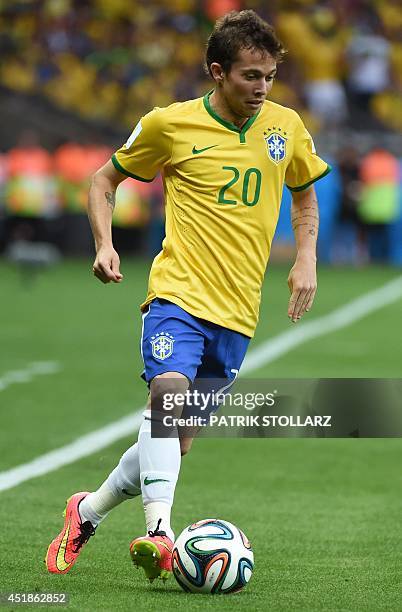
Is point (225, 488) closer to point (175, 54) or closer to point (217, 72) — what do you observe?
point (217, 72)

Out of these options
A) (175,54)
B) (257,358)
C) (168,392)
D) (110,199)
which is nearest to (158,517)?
(168,392)

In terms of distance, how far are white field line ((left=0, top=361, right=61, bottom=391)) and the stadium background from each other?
66 millimetres

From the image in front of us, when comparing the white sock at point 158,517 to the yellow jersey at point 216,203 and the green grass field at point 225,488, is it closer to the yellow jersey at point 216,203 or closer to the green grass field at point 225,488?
the green grass field at point 225,488

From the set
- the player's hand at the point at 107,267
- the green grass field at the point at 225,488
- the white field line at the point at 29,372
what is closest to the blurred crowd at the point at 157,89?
the green grass field at the point at 225,488

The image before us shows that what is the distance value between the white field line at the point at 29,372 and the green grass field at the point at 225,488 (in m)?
0.10

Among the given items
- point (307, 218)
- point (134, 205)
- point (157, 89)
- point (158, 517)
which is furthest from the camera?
point (157, 89)

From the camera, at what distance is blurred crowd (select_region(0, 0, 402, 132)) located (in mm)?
26500

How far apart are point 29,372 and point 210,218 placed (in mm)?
6943

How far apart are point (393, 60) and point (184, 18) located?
405 centimetres

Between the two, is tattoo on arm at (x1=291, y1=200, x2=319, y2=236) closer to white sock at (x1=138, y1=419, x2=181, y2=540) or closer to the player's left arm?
the player's left arm

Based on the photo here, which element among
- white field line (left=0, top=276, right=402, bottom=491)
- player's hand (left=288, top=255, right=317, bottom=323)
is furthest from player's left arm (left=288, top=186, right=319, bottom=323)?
white field line (left=0, top=276, right=402, bottom=491)

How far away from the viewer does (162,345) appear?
18.0 feet

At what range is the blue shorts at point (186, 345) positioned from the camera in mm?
5453

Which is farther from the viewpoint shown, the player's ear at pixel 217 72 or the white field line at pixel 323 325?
the white field line at pixel 323 325
